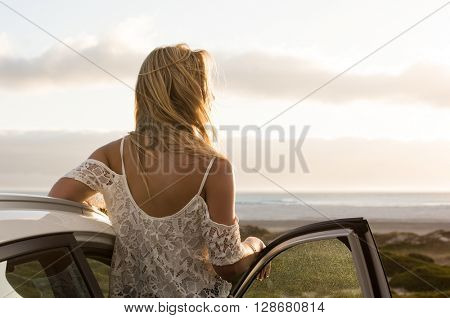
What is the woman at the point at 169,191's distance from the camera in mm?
2357

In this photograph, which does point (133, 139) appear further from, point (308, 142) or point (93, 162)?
point (308, 142)

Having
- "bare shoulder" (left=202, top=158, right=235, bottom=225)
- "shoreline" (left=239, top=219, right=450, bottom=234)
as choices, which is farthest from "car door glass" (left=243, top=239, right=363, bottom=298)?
"shoreline" (left=239, top=219, right=450, bottom=234)

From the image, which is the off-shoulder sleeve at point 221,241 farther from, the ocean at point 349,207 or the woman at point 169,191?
the ocean at point 349,207

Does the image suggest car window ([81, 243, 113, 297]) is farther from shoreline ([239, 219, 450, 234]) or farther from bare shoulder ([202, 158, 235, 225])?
shoreline ([239, 219, 450, 234])

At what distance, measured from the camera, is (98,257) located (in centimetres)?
215

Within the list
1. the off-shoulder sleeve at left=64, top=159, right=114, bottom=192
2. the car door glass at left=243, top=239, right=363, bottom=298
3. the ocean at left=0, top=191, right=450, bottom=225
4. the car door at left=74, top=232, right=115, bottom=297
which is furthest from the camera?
the ocean at left=0, top=191, right=450, bottom=225

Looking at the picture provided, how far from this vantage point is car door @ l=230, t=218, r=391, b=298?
1.98m

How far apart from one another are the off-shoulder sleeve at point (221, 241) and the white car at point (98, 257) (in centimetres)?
10

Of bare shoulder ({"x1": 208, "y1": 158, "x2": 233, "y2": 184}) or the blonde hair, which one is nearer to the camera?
bare shoulder ({"x1": 208, "y1": 158, "x2": 233, "y2": 184})

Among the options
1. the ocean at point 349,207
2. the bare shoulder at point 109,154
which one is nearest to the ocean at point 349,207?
the ocean at point 349,207

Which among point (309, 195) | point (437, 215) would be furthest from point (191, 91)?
point (309, 195)

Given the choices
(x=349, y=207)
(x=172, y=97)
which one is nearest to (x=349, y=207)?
(x=349, y=207)

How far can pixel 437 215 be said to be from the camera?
2331cm
